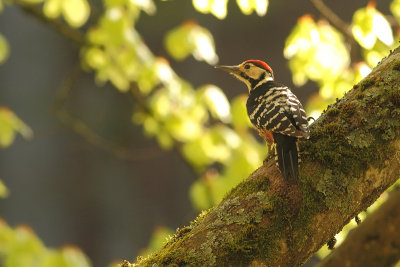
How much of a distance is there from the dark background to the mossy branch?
6.13 m

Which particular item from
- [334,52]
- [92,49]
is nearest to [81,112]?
[92,49]

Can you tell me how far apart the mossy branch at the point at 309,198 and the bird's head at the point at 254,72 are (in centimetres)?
115

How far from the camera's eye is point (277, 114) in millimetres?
1965

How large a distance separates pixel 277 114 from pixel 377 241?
101cm

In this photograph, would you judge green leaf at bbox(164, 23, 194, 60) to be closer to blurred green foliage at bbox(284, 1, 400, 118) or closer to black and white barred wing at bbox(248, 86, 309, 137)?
blurred green foliage at bbox(284, 1, 400, 118)

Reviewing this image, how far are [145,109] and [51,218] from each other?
4372 millimetres

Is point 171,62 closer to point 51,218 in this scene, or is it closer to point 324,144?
point 51,218

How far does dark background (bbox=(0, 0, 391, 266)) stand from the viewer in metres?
7.87

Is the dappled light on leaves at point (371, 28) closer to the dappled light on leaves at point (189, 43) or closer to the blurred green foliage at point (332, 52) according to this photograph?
the blurred green foliage at point (332, 52)

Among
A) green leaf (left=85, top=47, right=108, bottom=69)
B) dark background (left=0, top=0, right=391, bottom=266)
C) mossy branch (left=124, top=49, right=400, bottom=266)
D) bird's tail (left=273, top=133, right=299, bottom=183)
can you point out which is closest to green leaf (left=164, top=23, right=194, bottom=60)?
green leaf (left=85, top=47, right=108, bottom=69)

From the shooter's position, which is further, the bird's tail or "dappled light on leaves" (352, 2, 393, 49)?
"dappled light on leaves" (352, 2, 393, 49)

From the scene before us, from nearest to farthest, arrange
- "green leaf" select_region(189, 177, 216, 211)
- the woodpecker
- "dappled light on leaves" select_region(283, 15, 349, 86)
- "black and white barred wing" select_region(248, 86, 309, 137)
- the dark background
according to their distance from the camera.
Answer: the woodpecker → "black and white barred wing" select_region(248, 86, 309, 137) → "dappled light on leaves" select_region(283, 15, 349, 86) → "green leaf" select_region(189, 177, 216, 211) → the dark background

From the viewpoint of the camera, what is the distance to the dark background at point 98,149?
25.8ft

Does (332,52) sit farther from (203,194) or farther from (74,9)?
(74,9)
